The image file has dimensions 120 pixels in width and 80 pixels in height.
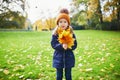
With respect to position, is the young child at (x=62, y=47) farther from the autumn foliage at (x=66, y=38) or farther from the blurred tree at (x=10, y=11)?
the blurred tree at (x=10, y=11)

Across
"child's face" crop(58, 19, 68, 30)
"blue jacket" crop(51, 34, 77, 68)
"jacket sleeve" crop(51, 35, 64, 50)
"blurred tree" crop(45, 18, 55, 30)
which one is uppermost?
"blurred tree" crop(45, 18, 55, 30)

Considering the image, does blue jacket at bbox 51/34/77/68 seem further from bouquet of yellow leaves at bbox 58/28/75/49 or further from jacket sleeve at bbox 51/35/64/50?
bouquet of yellow leaves at bbox 58/28/75/49

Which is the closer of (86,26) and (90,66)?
(90,66)

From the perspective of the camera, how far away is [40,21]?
227 ft

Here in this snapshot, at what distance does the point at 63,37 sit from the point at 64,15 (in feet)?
1.64

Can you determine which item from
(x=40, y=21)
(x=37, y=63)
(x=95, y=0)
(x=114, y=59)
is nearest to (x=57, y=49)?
(x=37, y=63)

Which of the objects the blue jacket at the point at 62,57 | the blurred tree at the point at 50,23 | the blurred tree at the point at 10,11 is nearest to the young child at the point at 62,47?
the blue jacket at the point at 62,57

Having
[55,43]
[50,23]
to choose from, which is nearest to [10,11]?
[55,43]

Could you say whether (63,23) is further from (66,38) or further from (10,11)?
(10,11)

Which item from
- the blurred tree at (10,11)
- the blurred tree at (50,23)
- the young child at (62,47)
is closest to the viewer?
the young child at (62,47)

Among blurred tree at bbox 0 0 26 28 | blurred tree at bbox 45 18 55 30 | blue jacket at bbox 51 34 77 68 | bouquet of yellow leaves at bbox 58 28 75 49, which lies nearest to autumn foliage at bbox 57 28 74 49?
bouquet of yellow leaves at bbox 58 28 75 49

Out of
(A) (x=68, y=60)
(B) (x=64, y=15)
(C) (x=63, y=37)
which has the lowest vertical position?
(A) (x=68, y=60)

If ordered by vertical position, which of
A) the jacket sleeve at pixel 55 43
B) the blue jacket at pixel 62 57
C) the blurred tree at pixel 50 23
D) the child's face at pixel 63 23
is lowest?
the blue jacket at pixel 62 57

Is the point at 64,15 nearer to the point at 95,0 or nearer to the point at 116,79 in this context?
the point at 116,79
